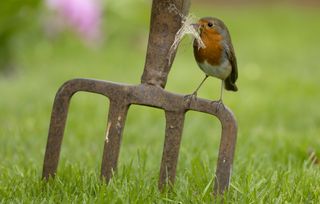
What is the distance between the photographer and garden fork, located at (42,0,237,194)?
274 cm

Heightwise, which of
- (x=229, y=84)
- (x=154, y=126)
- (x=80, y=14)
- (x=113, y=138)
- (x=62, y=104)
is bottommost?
(x=154, y=126)

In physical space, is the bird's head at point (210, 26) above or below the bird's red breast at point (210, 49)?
above

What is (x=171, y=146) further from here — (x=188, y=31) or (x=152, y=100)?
(x=188, y=31)

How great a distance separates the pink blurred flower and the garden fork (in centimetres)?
491

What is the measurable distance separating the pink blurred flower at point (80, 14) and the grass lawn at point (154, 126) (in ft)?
1.17

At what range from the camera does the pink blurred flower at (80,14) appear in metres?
7.75

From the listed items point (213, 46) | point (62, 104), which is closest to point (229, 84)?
point (213, 46)

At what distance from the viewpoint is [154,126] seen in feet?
15.5

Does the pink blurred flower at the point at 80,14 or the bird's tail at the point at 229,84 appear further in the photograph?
the pink blurred flower at the point at 80,14

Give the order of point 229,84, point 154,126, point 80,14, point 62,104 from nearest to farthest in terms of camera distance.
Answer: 1. point 62,104
2. point 229,84
3. point 154,126
4. point 80,14

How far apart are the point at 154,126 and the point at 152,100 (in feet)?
6.49

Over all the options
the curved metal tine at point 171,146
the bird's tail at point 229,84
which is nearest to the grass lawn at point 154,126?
the curved metal tine at point 171,146

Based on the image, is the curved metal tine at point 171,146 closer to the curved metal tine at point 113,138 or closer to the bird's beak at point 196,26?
the curved metal tine at point 113,138

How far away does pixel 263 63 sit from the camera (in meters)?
8.10
